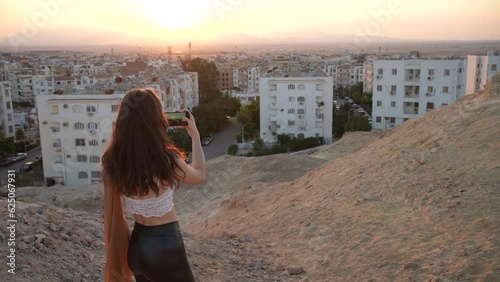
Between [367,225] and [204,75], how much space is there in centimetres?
5435

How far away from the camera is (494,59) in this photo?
36.1 meters

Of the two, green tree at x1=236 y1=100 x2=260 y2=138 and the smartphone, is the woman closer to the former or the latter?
the smartphone

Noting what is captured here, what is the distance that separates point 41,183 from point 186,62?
36.1 metres

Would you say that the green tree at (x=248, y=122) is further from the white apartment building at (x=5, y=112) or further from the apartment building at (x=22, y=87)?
the apartment building at (x=22, y=87)

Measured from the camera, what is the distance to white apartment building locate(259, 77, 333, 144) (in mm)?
36531

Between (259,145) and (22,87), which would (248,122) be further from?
(22,87)

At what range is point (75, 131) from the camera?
27578 millimetres

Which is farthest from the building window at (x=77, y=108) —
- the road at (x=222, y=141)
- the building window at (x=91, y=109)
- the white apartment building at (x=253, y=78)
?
the white apartment building at (x=253, y=78)

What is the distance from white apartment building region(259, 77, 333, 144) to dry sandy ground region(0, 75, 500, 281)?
25623 millimetres

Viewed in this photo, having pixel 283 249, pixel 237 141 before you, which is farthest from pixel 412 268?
pixel 237 141

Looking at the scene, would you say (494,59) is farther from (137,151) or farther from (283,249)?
(137,151)

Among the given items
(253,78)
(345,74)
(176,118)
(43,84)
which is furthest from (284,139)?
(345,74)

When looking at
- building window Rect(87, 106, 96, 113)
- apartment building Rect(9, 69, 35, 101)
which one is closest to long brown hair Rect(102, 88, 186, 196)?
building window Rect(87, 106, 96, 113)

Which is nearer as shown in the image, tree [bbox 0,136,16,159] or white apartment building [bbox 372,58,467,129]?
tree [bbox 0,136,16,159]
